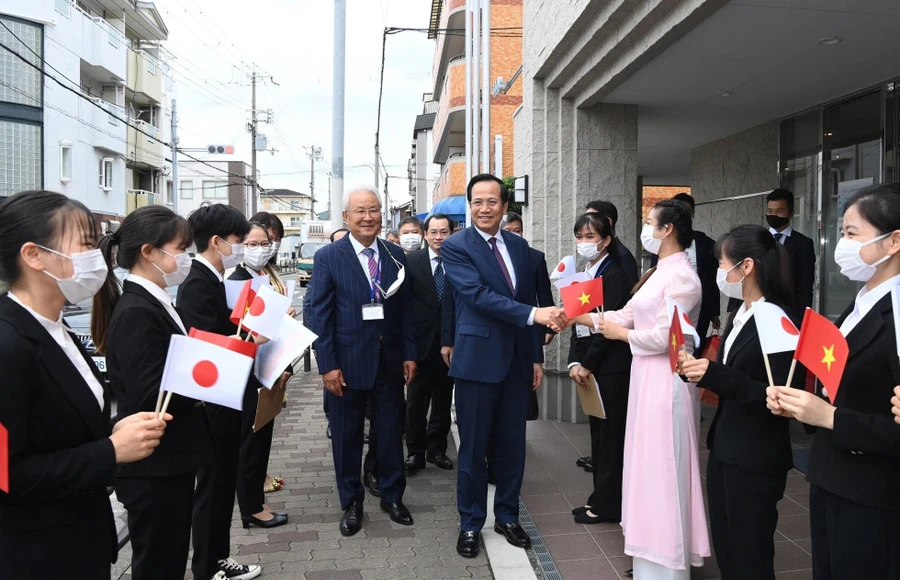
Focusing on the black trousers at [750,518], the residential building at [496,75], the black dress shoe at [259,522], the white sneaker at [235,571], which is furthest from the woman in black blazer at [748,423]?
the residential building at [496,75]

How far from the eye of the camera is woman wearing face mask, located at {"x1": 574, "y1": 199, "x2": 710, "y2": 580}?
3361mm

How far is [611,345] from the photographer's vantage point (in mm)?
4410

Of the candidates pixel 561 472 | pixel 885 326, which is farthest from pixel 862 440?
pixel 561 472

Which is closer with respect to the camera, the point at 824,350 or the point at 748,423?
the point at 824,350

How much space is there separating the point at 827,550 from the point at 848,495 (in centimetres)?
30

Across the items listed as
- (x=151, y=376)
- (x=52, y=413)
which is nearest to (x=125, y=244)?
(x=151, y=376)

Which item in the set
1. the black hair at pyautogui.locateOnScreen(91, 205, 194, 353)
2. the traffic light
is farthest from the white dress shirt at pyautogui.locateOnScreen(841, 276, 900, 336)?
the traffic light

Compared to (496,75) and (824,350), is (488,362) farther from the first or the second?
(496,75)

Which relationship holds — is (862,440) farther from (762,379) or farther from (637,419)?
(637,419)

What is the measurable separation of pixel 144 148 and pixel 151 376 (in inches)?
1369

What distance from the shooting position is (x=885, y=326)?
6.89ft

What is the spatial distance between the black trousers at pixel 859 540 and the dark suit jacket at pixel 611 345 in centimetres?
213

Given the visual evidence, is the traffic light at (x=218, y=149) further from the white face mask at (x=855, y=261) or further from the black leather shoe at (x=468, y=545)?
the white face mask at (x=855, y=261)

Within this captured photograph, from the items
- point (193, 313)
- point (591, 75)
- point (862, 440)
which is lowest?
point (862, 440)
